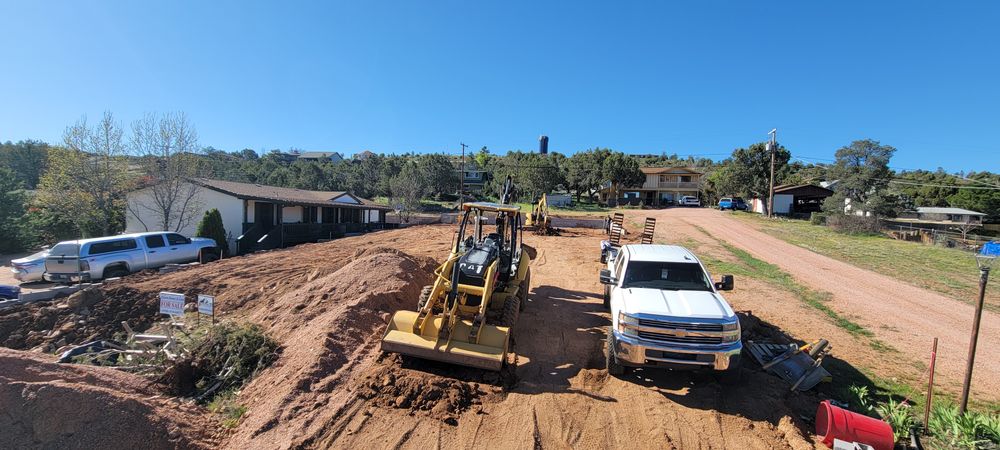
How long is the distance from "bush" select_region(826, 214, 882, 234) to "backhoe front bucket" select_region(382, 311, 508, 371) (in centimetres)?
3246

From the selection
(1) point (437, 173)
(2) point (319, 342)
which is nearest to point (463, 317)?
(2) point (319, 342)

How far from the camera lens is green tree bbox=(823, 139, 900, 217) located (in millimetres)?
30291

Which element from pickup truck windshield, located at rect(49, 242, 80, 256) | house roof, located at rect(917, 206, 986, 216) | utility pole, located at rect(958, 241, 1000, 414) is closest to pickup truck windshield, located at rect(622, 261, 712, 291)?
utility pole, located at rect(958, 241, 1000, 414)

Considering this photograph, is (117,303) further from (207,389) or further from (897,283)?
(897,283)

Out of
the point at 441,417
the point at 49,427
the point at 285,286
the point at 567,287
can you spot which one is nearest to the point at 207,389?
the point at 49,427

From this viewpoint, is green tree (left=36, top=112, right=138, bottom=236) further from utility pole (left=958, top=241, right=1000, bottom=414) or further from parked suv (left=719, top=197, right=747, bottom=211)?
parked suv (left=719, top=197, right=747, bottom=211)

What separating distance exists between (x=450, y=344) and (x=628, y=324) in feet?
8.18

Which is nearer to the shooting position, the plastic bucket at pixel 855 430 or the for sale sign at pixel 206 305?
the plastic bucket at pixel 855 430

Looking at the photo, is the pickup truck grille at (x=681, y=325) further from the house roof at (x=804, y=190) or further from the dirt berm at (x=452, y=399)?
the house roof at (x=804, y=190)

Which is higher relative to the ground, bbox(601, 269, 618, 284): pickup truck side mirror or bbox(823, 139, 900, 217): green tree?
bbox(823, 139, 900, 217): green tree

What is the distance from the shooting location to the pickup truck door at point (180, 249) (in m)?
15.4

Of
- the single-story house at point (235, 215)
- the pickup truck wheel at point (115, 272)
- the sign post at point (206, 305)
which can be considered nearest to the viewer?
the sign post at point (206, 305)

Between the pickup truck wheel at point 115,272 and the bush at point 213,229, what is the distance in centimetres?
724

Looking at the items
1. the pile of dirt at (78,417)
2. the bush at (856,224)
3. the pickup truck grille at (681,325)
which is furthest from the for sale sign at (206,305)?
the bush at (856,224)
